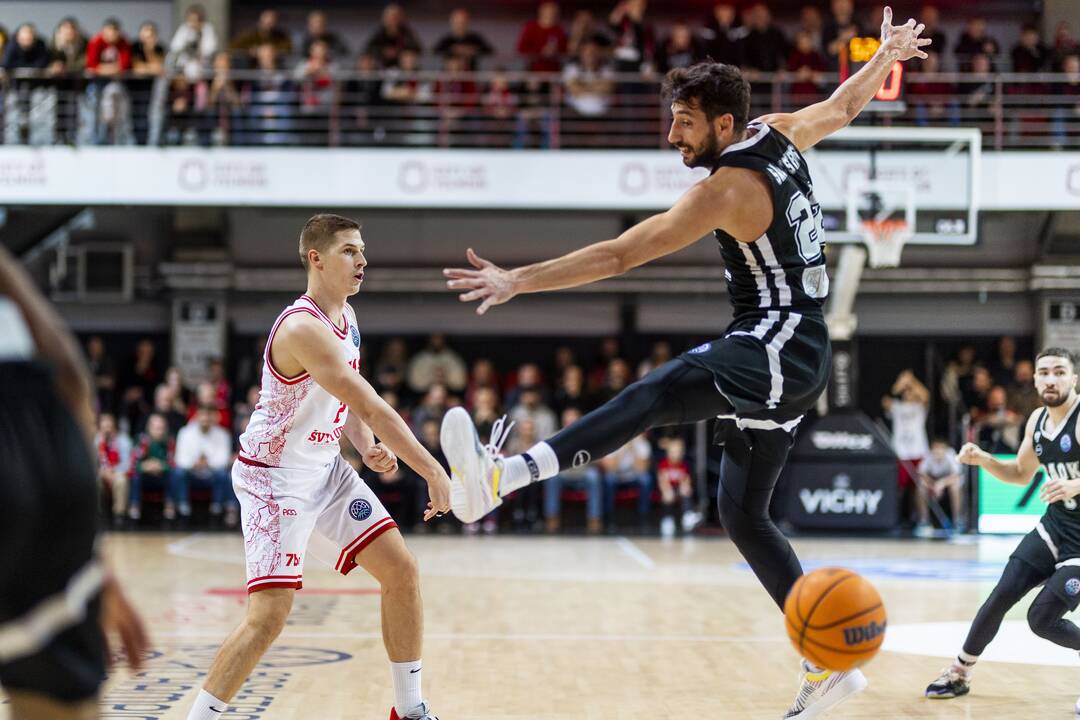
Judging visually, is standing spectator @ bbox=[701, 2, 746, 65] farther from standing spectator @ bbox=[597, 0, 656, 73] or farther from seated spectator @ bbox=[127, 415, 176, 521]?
seated spectator @ bbox=[127, 415, 176, 521]

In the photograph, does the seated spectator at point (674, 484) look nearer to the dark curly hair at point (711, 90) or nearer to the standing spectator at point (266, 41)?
the standing spectator at point (266, 41)

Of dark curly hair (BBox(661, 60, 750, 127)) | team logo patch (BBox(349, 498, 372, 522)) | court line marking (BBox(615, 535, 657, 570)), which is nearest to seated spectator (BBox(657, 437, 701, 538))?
court line marking (BBox(615, 535, 657, 570))

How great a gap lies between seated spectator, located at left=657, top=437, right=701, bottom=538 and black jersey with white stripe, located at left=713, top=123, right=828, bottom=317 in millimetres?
11318

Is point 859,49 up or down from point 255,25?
down

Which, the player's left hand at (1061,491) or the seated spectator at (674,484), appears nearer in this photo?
the player's left hand at (1061,491)

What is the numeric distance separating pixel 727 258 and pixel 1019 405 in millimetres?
12943

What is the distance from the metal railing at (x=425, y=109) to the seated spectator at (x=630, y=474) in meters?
4.12

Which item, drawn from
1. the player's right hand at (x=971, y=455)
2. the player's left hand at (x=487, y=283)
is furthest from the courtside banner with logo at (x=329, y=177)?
the player's left hand at (x=487, y=283)

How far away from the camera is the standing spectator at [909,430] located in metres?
16.2

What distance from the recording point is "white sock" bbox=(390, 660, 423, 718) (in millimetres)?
4723

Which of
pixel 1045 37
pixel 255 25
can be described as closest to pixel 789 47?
pixel 1045 37

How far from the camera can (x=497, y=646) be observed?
716 cm

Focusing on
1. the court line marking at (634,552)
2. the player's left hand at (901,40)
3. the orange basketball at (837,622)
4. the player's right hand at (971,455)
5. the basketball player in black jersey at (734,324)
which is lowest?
the court line marking at (634,552)

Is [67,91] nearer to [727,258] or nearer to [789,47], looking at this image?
[789,47]
